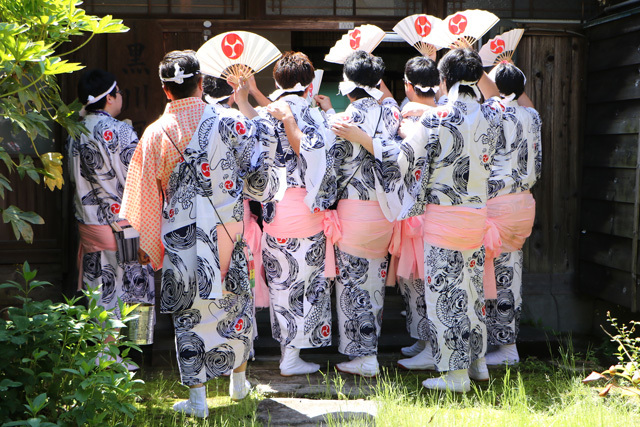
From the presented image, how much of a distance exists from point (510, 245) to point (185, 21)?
3.37 meters

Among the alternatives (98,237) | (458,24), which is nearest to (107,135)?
(98,237)

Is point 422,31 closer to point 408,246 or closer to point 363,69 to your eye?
point 363,69

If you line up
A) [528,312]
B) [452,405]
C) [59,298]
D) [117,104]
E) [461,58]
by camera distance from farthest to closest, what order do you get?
[528,312], [59,298], [117,104], [461,58], [452,405]

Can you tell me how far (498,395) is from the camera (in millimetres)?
4762

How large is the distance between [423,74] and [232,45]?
5.01ft

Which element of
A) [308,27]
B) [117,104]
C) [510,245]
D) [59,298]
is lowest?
[59,298]

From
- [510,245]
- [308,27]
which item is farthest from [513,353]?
[308,27]

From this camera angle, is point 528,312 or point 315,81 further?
point 528,312

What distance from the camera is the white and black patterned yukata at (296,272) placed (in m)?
5.17

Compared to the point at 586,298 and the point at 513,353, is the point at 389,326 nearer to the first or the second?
the point at 513,353

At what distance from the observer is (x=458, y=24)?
5469 mm

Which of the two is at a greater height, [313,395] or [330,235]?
[330,235]

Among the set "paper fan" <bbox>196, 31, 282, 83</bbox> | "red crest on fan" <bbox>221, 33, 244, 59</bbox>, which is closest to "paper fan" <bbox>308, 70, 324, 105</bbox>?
"paper fan" <bbox>196, 31, 282, 83</bbox>

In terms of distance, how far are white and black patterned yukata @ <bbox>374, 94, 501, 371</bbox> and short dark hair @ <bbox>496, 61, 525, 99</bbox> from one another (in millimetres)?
769
